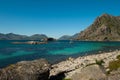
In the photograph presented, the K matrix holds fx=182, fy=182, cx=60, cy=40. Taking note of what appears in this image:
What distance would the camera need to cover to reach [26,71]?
67.6 feet

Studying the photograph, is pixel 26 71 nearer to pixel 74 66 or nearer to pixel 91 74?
pixel 91 74

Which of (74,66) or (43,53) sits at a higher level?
(74,66)

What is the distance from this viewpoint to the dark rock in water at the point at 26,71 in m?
19.5

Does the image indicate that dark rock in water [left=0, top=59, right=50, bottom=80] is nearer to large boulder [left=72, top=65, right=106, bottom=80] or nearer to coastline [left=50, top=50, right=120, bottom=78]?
large boulder [left=72, top=65, right=106, bottom=80]

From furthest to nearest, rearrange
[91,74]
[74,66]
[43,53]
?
[43,53] < [74,66] < [91,74]

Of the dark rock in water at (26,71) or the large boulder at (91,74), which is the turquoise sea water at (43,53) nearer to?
the dark rock in water at (26,71)

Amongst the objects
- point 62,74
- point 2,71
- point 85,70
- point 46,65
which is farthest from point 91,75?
point 2,71

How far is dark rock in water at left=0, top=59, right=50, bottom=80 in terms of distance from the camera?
63.9ft

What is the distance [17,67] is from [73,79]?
6.68 meters

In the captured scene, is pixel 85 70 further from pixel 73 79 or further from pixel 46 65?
pixel 46 65

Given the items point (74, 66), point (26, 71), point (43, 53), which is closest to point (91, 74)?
point (26, 71)

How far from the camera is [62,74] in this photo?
27.1 meters

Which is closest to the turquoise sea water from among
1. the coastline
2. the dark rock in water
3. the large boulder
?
the coastline

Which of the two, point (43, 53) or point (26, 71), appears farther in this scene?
point (43, 53)
